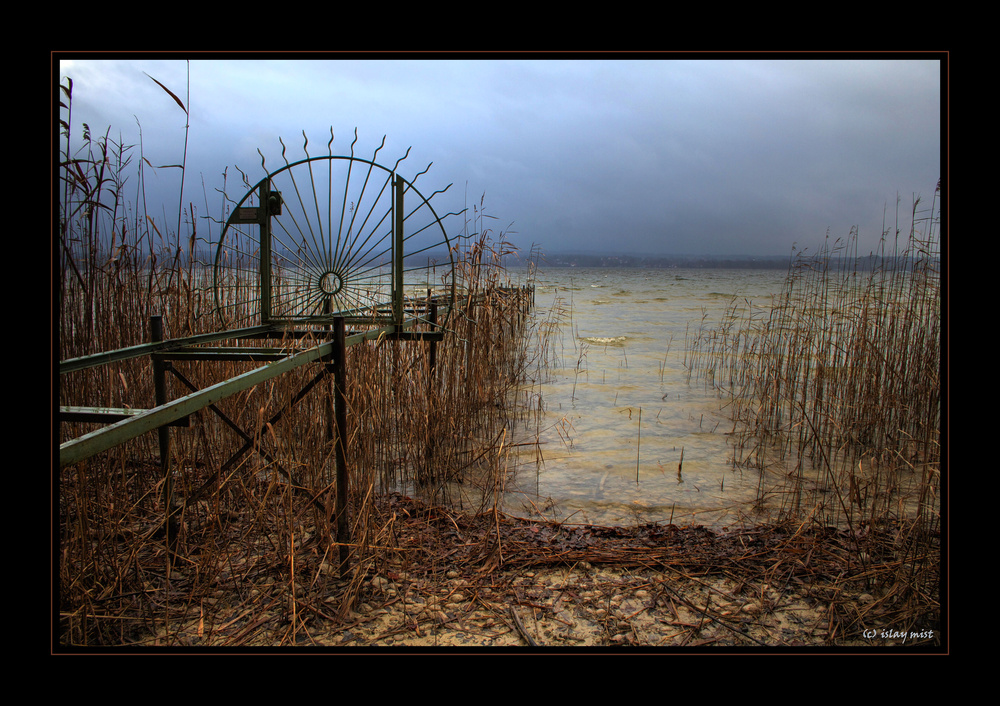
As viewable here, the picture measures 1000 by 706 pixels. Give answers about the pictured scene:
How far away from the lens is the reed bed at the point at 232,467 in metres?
2.03

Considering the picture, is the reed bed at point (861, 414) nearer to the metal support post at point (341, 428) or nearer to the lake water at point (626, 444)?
the lake water at point (626, 444)

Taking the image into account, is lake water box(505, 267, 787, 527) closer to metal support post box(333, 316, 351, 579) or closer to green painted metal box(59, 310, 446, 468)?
metal support post box(333, 316, 351, 579)

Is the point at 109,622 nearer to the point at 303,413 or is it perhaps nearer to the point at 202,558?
the point at 202,558

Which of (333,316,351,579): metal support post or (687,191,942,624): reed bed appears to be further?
(687,191,942,624): reed bed

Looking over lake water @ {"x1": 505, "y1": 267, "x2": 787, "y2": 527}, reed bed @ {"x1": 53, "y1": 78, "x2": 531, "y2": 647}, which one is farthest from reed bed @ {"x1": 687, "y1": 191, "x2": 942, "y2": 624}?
reed bed @ {"x1": 53, "y1": 78, "x2": 531, "y2": 647}

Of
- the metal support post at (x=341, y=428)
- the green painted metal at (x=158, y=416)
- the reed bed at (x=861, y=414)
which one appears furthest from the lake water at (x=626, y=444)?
the green painted metal at (x=158, y=416)

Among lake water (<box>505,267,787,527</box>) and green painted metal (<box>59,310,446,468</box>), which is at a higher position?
green painted metal (<box>59,310,446,468</box>)

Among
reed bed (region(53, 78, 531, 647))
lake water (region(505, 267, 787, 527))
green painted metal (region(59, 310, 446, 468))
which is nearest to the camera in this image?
green painted metal (region(59, 310, 446, 468))

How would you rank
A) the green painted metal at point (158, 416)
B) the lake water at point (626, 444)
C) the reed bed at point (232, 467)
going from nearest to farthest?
the green painted metal at point (158, 416) < the reed bed at point (232, 467) < the lake water at point (626, 444)

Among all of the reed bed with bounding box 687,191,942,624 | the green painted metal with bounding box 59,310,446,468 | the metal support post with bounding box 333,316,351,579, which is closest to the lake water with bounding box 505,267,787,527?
the reed bed with bounding box 687,191,942,624

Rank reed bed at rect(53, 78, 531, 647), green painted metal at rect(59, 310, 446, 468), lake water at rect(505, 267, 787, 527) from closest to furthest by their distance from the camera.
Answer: green painted metal at rect(59, 310, 446, 468), reed bed at rect(53, 78, 531, 647), lake water at rect(505, 267, 787, 527)

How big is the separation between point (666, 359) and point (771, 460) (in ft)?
12.7

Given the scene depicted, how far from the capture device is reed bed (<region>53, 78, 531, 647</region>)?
203cm

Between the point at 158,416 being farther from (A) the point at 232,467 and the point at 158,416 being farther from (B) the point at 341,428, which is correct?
(A) the point at 232,467
